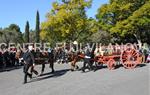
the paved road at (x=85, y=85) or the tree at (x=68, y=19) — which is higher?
the tree at (x=68, y=19)

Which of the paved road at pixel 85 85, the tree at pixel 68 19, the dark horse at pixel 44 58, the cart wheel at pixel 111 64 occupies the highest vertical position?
the tree at pixel 68 19

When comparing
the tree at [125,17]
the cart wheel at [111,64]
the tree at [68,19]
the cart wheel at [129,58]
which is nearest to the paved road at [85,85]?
the cart wheel at [111,64]

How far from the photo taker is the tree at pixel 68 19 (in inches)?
2183

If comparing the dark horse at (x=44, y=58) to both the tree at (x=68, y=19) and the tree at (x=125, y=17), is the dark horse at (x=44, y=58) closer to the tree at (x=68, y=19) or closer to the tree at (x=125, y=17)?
the tree at (x=68, y=19)

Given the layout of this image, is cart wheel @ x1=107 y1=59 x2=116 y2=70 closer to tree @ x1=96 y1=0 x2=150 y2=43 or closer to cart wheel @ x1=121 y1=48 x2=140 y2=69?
cart wheel @ x1=121 y1=48 x2=140 y2=69

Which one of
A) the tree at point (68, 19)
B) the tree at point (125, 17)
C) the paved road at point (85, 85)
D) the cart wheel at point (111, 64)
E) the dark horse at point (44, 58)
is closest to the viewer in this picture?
the paved road at point (85, 85)

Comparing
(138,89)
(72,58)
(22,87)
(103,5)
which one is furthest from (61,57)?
(103,5)

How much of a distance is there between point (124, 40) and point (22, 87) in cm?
5142

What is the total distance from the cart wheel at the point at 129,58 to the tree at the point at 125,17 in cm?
3574

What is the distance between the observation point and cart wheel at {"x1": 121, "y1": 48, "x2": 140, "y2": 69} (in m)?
23.3

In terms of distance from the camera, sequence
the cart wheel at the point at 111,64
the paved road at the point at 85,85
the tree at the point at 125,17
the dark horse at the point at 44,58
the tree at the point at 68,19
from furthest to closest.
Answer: the tree at the point at 125,17 < the tree at the point at 68,19 < the cart wheel at the point at 111,64 < the dark horse at the point at 44,58 < the paved road at the point at 85,85

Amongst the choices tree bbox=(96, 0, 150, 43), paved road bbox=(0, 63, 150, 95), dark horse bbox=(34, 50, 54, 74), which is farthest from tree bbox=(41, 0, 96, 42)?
paved road bbox=(0, 63, 150, 95)

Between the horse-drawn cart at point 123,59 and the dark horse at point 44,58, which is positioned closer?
the dark horse at point 44,58

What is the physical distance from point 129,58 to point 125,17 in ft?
129
